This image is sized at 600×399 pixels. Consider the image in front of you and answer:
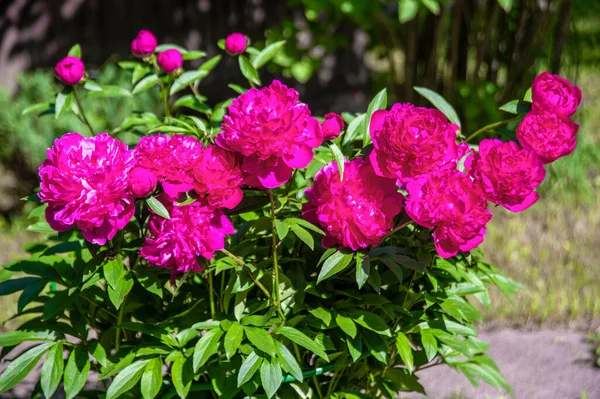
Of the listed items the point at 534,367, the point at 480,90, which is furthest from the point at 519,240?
the point at 534,367

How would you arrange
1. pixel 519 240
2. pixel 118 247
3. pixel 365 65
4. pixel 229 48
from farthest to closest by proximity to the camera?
pixel 365 65, pixel 519 240, pixel 229 48, pixel 118 247

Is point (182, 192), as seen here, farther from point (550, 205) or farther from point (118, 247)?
point (550, 205)

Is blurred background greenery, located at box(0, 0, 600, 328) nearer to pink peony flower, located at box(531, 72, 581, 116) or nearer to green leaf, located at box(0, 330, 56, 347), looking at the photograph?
pink peony flower, located at box(531, 72, 581, 116)

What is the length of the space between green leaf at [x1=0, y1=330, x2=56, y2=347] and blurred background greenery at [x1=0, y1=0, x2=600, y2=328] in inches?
76.1

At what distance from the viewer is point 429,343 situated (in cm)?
192

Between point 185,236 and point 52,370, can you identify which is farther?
point 52,370

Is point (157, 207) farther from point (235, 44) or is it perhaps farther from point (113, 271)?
point (235, 44)

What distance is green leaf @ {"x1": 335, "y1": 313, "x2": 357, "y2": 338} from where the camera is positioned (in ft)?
5.88

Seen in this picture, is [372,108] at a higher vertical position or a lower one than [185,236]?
higher

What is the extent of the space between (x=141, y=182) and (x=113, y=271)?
265 millimetres

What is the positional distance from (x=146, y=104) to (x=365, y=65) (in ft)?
7.45

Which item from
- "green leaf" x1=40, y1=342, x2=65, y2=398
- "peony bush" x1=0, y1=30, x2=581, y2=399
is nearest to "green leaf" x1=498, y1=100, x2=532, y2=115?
"peony bush" x1=0, y1=30, x2=581, y2=399

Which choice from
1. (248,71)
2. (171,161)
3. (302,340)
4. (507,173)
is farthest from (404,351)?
(248,71)

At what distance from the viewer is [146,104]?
5.01 meters
